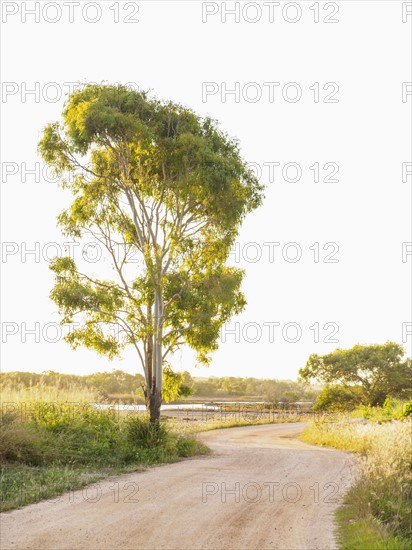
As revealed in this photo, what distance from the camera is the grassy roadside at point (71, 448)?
1270 centimetres

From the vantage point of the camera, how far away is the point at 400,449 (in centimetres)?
1337

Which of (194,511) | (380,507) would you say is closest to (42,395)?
(194,511)

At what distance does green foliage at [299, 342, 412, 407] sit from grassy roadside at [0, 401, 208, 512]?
30.0 metres

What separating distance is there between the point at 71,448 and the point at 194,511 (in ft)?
19.6

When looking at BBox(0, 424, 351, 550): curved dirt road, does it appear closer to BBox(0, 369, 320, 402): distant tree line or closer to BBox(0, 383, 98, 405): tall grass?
BBox(0, 383, 98, 405): tall grass

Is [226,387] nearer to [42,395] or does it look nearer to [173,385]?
[173,385]

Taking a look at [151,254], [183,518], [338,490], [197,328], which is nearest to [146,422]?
[197,328]

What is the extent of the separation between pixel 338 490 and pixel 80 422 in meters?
7.51

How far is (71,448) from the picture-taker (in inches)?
632

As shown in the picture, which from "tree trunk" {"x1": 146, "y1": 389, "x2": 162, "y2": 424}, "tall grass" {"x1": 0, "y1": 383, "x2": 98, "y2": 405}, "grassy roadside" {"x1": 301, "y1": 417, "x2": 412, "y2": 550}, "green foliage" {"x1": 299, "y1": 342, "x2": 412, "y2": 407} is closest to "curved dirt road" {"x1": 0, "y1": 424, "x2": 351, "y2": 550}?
"grassy roadside" {"x1": 301, "y1": 417, "x2": 412, "y2": 550}

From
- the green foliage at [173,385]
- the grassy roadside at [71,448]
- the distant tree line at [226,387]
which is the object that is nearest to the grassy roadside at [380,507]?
the grassy roadside at [71,448]

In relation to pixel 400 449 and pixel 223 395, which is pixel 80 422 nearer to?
pixel 400 449

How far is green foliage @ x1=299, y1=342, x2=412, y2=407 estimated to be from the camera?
4806 centimetres

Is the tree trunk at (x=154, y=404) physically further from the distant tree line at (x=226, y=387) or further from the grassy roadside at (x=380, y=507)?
the distant tree line at (x=226, y=387)
